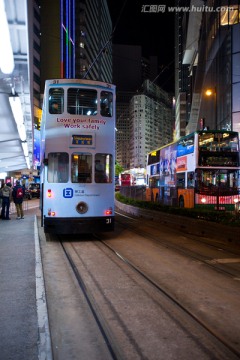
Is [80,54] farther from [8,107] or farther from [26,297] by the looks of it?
[26,297]

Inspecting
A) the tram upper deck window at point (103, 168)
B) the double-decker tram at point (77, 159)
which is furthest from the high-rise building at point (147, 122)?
the tram upper deck window at point (103, 168)

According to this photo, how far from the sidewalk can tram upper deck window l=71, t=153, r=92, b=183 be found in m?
2.70

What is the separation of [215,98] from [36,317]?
3567cm

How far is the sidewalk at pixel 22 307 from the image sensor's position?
4.23 meters

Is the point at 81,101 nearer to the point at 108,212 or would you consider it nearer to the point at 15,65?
the point at 15,65

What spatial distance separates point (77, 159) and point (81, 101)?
1838 millimetres

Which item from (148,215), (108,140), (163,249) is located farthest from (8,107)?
(148,215)

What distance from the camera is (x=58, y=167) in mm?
12328

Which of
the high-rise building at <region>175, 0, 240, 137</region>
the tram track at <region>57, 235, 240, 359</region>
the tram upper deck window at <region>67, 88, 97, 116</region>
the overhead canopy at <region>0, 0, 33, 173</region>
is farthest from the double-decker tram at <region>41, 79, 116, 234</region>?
the high-rise building at <region>175, 0, 240, 137</region>

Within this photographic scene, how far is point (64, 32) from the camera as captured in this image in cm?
8056

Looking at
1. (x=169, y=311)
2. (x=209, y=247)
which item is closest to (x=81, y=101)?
(x=209, y=247)

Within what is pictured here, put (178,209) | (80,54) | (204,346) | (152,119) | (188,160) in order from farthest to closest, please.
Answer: (152,119)
(80,54)
(188,160)
(178,209)
(204,346)

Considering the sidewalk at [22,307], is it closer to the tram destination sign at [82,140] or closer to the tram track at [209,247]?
the tram destination sign at [82,140]

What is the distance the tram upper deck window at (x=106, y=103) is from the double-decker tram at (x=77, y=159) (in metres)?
0.03
